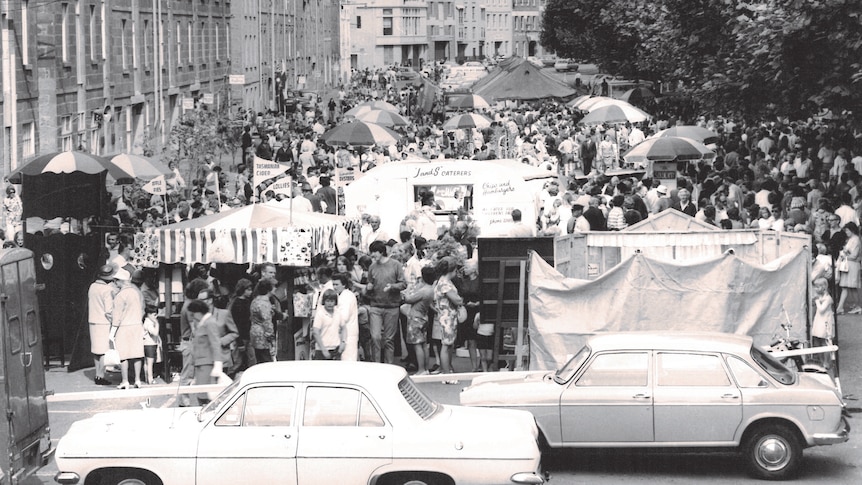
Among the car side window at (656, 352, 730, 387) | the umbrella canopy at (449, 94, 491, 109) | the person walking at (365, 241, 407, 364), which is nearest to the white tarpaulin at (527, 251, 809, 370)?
the person walking at (365, 241, 407, 364)

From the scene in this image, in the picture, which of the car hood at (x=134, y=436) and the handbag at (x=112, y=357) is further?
the handbag at (x=112, y=357)

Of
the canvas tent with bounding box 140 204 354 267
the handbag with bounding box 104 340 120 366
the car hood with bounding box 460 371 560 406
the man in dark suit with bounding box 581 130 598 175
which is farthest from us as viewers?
the man in dark suit with bounding box 581 130 598 175

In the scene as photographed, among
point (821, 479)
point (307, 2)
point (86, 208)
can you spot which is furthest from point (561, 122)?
point (307, 2)

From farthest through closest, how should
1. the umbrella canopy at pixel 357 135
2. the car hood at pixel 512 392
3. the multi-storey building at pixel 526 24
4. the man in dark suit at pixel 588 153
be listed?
the multi-storey building at pixel 526 24 < the man in dark suit at pixel 588 153 < the umbrella canopy at pixel 357 135 < the car hood at pixel 512 392

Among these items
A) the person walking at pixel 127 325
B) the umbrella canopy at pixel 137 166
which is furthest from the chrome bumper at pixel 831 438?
the umbrella canopy at pixel 137 166

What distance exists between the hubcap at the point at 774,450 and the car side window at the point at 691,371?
584mm

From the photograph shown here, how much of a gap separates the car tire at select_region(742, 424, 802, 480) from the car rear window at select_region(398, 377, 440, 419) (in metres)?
2.77

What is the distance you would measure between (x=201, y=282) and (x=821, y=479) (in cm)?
687

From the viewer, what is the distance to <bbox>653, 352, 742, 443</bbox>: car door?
11797 mm

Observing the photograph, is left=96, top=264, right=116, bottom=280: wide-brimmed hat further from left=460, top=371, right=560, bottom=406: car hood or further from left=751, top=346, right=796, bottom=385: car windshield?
left=751, top=346, right=796, bottom=385: car windshield

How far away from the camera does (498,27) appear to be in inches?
7333

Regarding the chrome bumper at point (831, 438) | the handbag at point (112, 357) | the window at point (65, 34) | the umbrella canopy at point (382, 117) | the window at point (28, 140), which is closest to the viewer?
the chrome bumper at point (831, 438)

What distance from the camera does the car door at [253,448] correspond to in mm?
10406

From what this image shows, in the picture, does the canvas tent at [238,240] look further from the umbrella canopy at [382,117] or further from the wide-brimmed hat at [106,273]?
the umbrella canopy at [382,117]
